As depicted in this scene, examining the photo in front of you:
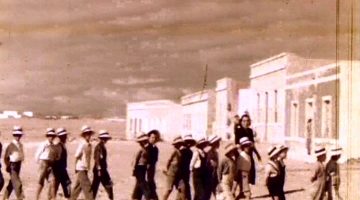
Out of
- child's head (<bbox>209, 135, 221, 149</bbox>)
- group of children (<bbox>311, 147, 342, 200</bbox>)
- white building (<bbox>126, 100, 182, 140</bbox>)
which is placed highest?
white building (<bbox>126, 100, 182, 140</bbox>)

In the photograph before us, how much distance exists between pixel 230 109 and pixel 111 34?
89 centimetres

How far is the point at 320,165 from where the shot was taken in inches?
739

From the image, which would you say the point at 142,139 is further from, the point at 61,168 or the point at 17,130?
the point at 17,130

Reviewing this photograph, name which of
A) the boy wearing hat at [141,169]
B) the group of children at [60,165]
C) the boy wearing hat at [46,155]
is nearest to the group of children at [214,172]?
the boy wearing hat at [141,169]

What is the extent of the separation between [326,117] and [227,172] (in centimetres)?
71

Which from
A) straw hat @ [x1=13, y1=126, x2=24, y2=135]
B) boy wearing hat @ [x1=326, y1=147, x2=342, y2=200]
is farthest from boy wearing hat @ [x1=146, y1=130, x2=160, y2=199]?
boy wearing hat @ [x1=326, y1=147, x2=342, y2=200]

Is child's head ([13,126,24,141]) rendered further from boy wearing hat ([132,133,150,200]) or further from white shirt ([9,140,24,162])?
boy wearing hat ([132,133,150,200])

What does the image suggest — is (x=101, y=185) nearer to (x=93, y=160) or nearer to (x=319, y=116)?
(x=93, y=160)

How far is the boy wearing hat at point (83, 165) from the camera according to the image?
61.6 ft

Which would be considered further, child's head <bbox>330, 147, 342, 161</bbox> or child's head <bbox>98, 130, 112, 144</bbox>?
child's head <bbox>98, 130, 112, 144</bbox>

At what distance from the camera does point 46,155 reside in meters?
18.8

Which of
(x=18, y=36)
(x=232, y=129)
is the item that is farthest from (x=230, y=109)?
(x=18, y=36)

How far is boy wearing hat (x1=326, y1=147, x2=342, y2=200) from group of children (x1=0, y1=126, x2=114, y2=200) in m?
1.35

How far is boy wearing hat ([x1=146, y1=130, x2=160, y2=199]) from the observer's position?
18766 millimetres
